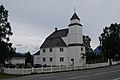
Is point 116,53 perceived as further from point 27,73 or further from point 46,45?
point 27,73

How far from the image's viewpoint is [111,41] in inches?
2876

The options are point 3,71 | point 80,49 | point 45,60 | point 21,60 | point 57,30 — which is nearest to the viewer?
point 3,71

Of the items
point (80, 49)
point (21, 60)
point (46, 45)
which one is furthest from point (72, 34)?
point (21, 60)

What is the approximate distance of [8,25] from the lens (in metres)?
52.9

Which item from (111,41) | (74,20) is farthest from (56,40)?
(111,41)

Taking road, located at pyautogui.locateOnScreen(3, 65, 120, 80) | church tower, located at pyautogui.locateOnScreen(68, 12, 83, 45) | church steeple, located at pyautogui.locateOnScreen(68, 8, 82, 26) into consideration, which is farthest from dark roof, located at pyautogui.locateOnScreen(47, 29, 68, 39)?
road, located at pyautogui.locateOnScreen(3, 65, 120, 80)

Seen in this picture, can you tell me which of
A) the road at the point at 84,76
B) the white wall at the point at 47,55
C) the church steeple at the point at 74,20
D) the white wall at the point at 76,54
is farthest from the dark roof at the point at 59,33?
the road at the point at 84,76

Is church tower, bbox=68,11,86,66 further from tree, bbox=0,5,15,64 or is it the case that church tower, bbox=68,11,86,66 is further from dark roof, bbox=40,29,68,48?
tree, bbox=0,5,15,64

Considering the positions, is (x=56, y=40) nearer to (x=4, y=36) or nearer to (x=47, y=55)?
(x=47, y=55)

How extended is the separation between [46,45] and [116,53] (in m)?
22.2

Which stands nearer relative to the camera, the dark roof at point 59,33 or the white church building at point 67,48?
the white church building at point 67,48

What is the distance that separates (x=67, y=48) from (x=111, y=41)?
1671 centimetres

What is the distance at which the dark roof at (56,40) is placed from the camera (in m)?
64.8

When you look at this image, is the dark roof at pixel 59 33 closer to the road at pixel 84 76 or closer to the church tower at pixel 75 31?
the church tower at pixel 75 31
